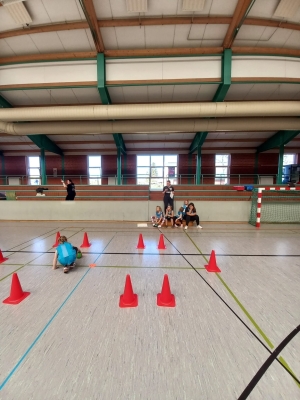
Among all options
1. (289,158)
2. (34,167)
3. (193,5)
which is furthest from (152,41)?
(289,158)

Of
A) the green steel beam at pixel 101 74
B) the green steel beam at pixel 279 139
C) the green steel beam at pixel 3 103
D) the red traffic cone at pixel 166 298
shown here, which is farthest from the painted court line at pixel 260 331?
the green steel beam at pixel 279 139

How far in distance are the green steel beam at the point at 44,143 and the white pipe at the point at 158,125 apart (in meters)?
2.20

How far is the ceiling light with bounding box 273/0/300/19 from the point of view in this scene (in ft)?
16.5

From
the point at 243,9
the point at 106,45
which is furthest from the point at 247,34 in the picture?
the point at 106,45

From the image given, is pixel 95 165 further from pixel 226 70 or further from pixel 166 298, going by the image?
pixel 166 298

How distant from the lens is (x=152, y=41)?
20.4 ft

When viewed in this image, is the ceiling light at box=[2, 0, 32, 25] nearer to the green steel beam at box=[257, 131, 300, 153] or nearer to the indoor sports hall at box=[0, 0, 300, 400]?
the indoor sports hall at box=[0, 0, 300, 400]

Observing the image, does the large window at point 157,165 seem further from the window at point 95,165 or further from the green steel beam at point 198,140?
the window at point 95,165

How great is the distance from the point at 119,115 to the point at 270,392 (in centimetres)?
828

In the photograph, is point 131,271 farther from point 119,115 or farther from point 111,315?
point 119,115

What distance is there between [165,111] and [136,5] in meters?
3.15

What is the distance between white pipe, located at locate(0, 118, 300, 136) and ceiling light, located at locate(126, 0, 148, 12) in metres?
4.16

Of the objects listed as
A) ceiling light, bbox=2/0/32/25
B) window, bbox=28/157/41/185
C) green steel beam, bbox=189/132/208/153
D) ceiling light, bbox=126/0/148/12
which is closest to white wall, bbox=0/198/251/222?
green steel beam, bbox=189/132/208/153

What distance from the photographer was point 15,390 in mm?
1188
